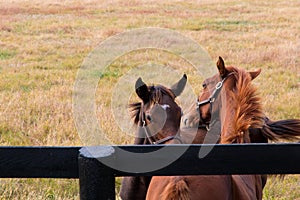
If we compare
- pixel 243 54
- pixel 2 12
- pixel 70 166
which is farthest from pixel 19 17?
pixel 70 166

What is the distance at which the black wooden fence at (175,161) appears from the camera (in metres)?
2.42

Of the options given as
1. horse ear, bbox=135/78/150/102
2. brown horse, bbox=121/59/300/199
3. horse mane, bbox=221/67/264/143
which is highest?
horse ear, bbox=135/78/150/102

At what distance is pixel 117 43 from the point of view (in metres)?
16.7

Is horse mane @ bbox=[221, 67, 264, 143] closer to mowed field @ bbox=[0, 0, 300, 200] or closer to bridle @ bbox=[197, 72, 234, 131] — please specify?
bridle @ bbox=[197, 72, 234, 131]

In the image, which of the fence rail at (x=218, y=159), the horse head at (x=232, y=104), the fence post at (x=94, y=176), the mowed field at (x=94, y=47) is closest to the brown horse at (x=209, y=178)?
the horse head at (x=232, y=104)

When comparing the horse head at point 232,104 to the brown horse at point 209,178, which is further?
the horse head at point 232,104

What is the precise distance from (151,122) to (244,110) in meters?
0.84

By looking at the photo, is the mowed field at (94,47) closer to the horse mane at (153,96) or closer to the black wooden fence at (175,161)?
the horse mane at (153,96)

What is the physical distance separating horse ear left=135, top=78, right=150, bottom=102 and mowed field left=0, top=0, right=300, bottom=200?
1.53 metres

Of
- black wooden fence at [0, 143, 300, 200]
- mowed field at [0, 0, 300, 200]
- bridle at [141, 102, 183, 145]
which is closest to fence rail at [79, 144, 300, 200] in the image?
black wooden fence at [0, 143, 300, 200]

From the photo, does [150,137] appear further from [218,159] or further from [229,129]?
[218,159]

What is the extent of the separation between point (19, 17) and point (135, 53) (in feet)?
36.3

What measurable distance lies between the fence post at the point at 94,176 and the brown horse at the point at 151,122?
5.82 feet

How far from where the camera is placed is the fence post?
91.7 inches
